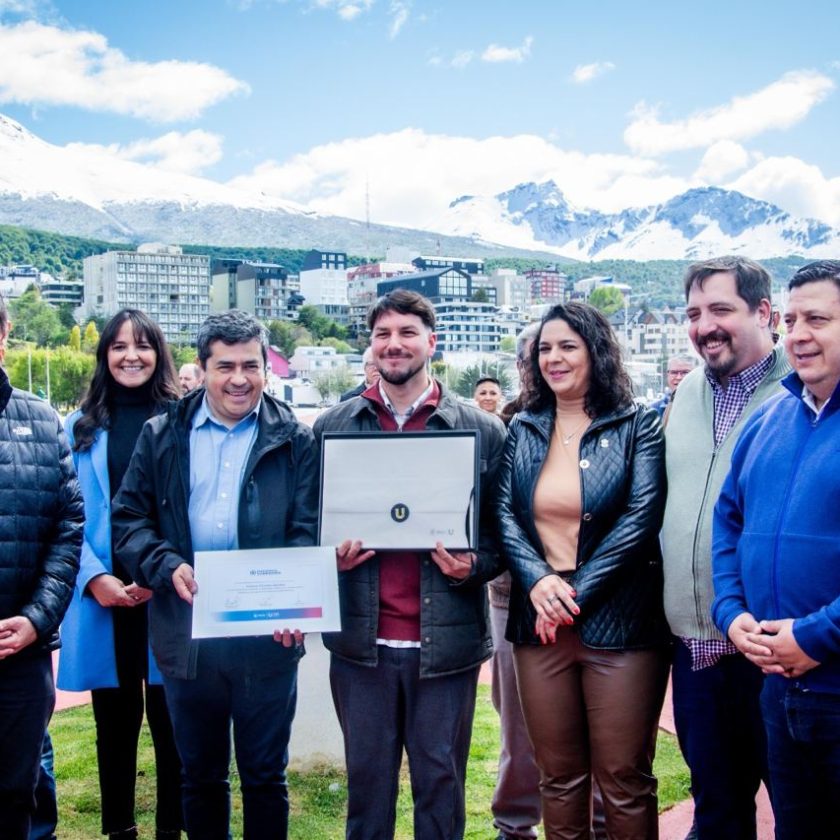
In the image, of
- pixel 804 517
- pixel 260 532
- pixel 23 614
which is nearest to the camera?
pixel 804 517

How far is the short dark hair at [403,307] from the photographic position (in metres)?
3.03

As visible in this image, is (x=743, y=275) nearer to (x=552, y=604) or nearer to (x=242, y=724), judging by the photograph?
(x=552, y=604)

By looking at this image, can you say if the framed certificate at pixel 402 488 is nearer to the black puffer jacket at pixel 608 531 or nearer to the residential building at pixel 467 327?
the black puffer jacket at pixel 608 531

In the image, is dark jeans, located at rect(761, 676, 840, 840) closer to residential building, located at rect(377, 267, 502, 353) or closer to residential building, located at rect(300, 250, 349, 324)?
residential building, located at rect(377, 267, 502, 353)

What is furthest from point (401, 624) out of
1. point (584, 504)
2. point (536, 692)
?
point (584, 504)

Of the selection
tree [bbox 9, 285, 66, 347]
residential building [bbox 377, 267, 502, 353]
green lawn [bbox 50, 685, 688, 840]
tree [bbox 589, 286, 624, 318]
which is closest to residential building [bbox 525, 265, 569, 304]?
tree [bbox 589, 286, 624, 318]

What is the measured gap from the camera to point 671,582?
A: 282 cm

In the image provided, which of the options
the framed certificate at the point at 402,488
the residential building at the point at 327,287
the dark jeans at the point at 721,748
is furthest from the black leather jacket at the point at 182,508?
the residential building at the point at 327,287

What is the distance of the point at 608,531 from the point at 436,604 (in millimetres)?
635

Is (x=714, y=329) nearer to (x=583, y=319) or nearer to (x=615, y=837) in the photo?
(x=583, y=319)

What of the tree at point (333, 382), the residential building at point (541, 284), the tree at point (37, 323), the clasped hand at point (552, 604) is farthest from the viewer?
the residential building at point (541, 284)

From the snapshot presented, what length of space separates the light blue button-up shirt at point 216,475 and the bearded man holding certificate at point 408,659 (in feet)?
1.50

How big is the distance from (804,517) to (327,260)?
572 feet

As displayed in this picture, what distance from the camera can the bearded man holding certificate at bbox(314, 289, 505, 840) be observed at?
2861mm
